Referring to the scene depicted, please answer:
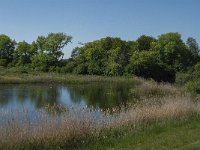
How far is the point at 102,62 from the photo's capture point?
231 ft

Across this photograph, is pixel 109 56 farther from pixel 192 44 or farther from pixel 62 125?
pixel 62 125

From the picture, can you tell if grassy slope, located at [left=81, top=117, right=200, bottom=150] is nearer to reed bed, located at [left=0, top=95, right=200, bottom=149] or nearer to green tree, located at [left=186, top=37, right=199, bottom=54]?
reed bed, located at [left=0, top=95, right=200, bottom=149]

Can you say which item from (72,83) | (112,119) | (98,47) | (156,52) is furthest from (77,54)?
(112,119)

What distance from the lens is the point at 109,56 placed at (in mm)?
71688

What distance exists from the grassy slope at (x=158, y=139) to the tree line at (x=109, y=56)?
50.2 metres

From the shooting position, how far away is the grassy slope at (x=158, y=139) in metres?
9.91

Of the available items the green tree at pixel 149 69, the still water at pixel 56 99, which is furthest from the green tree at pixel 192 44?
the still water at pixel 56 99

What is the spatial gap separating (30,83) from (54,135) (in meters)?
39.6

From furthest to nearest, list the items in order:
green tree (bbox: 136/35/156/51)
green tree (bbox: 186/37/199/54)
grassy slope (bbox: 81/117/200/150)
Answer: green tree (bbox: 186/37/199/54)
green tree (bbox: 136/35/156/51)
grassy slope (bbox: 81/117/200/150)

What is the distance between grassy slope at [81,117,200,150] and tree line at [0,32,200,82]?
50.2m

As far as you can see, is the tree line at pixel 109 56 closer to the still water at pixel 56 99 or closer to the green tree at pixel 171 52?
the green tree at pixel 171 52

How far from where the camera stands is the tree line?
6456cm

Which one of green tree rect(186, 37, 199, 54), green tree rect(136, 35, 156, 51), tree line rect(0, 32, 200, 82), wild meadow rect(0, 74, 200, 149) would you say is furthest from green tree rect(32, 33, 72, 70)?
wild meadow rect(0, 74, 200, 149)

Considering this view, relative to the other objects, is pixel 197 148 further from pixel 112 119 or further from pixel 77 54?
pixel 77 54
